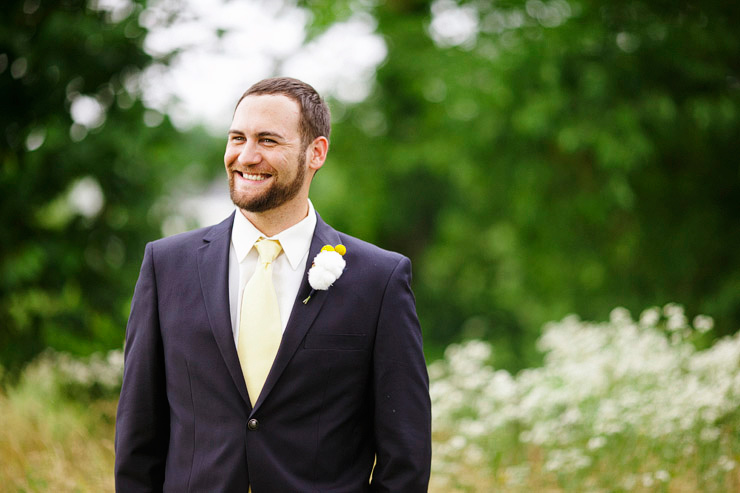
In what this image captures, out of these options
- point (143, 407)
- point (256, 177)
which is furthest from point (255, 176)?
point (143, 407)

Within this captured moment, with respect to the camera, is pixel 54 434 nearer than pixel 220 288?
No

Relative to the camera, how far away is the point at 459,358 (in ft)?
20.4

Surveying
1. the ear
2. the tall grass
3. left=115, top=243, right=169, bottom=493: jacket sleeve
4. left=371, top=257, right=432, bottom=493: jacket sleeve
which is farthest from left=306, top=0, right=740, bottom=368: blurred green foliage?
left=115, top=243, right=169, bottom=493: jacket sleeve

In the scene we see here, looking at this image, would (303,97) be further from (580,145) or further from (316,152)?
(580,145)

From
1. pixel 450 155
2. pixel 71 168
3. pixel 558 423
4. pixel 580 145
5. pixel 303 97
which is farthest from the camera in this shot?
pixel 450 155

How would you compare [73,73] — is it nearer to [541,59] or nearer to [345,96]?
[541,59]

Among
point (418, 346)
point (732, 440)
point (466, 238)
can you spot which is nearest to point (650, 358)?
point (732, 440)

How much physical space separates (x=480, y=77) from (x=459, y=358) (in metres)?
4.26

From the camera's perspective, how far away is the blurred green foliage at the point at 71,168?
6.39 meters

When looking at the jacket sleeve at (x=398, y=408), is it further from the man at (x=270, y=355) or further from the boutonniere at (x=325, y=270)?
the boutonniere at (x=325, y=270)

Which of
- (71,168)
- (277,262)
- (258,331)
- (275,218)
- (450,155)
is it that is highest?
(450,155)

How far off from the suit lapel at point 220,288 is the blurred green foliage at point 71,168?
4.31 meters

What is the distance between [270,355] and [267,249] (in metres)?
0.35

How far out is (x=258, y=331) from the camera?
2.32 meters
